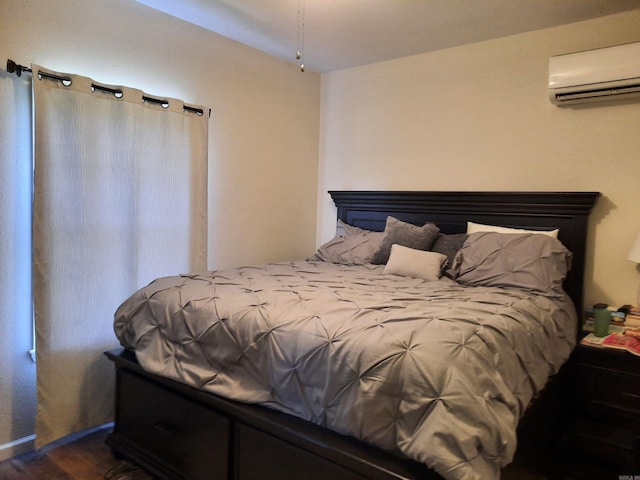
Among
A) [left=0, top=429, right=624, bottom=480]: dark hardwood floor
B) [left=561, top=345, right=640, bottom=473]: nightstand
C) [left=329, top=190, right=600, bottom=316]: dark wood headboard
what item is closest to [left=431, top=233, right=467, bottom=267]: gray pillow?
[left=329, top=190, right=600, bottom=316]: dark wood headboard

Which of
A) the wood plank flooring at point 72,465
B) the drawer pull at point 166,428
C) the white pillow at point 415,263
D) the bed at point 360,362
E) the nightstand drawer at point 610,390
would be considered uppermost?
the white pillow at point 415,263

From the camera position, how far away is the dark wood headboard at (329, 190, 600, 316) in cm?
264

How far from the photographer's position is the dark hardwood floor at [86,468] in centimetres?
204

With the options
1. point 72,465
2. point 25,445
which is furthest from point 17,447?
point 72,465

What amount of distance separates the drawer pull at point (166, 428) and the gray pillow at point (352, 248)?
5.19 ft

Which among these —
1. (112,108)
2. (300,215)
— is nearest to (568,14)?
(300,215)

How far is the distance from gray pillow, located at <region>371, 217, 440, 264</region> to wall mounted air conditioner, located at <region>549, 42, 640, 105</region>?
110 centimetres

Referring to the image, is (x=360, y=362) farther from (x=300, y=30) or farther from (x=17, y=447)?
(x=300, y=30)

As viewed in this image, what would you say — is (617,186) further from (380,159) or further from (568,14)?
(380,159)

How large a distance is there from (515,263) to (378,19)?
169 centimetres

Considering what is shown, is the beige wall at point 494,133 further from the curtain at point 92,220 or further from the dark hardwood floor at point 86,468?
the curtain at point 92,220

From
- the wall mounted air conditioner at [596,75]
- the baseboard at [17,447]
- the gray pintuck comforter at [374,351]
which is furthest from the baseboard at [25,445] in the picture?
the wall mounted air conditioner at [596,75]

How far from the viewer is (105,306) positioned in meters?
2.45

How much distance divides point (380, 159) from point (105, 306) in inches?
89.2
